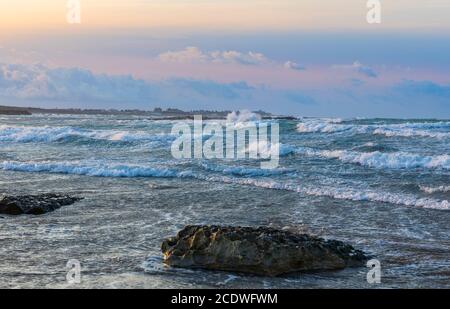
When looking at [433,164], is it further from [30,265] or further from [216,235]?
[30,265]

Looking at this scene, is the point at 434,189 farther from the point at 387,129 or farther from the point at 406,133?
the point at 387,129

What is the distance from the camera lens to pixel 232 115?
54.1 meters

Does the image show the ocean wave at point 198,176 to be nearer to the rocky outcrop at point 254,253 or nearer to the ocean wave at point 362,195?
the ocean wave at point 362,195

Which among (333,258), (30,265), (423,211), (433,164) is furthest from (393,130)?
(30,265)

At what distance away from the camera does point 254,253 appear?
942 centimetres

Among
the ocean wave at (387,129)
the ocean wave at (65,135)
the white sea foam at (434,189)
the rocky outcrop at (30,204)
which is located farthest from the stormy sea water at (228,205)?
the ocean wave at (65,135)

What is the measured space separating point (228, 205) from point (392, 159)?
10229 mm

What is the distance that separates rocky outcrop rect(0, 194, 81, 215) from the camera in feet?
46.0

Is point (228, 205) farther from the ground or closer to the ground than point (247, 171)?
closer to the ground

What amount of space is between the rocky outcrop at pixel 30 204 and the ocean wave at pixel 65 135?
63.8ft

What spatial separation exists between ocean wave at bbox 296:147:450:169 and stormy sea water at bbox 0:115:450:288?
47 mm

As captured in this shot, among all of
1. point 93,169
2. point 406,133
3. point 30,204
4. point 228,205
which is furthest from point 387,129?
point 30,204

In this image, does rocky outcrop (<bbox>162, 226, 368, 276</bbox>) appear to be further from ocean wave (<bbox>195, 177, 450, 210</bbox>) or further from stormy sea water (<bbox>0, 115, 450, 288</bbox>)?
ocean wave (<bbox>195, 177, 450, 210</bbox>)

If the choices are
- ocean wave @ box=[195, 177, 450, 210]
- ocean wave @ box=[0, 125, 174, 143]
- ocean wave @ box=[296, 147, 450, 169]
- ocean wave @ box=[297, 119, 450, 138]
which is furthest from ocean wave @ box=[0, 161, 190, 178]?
ocean wave @ box=[297, 119, 450, 138]
